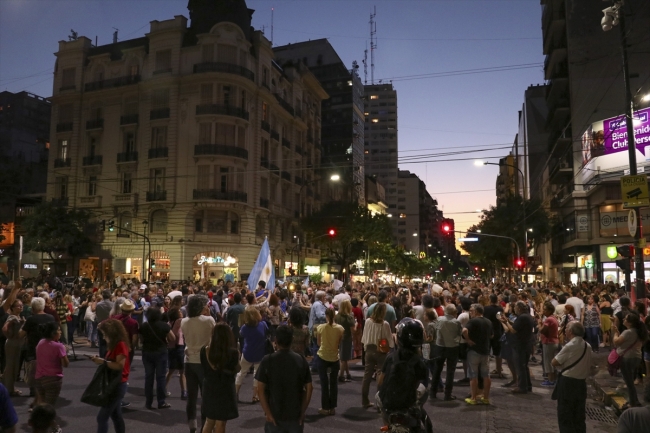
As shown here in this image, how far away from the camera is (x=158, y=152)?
4544cm

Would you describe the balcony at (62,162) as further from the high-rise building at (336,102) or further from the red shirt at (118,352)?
the red shirt at (118,352)

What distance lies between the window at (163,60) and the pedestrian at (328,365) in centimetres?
4214

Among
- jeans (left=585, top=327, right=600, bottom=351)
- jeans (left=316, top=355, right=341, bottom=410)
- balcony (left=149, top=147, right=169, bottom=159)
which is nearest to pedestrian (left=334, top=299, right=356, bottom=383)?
jeans (left=316, top=355, right=341, bottom=410)

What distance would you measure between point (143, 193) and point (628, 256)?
131ft

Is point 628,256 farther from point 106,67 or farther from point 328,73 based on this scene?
point 328,73

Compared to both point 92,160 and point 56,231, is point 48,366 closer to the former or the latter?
point 56,231

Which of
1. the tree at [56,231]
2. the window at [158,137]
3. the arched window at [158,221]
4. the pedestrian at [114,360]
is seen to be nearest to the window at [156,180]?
the arched window at [158,221]

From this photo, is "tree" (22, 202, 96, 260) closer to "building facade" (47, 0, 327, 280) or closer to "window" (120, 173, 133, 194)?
"building facade" (47, 0, 327, 280)

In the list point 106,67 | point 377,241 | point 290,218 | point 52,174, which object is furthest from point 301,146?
point 52,174

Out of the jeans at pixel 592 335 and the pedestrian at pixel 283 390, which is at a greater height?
the pedestrian at pixel 283 390

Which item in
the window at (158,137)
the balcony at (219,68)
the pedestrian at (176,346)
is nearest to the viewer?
the pedestrian at (176,346)

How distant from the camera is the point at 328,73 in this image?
90312 millimetres

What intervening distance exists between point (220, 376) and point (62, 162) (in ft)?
164

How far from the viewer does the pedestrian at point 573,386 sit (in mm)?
6762
